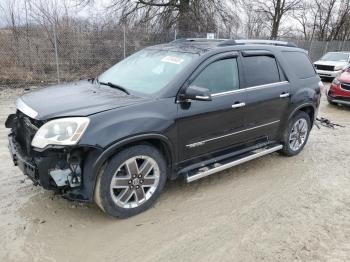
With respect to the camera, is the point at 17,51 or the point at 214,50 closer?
the point at 214,50

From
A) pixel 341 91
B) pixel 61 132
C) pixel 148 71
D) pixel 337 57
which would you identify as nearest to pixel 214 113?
pixel 148 71

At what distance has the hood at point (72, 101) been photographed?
331 centimetres

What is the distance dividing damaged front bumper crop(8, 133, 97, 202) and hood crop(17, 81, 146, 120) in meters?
0.36

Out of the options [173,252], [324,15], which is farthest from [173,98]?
[324,15]

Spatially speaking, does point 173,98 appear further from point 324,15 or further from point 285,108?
point 324,15

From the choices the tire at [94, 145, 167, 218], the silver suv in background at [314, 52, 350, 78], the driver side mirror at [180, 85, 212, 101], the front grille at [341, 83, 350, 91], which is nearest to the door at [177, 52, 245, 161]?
the driver side mirror at [180, 85, 212, 101]

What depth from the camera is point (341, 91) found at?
1034cm

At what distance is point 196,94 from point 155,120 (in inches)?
20.6

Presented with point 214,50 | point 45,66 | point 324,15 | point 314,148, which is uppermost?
point 324,15

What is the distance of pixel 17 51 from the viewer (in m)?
10.5

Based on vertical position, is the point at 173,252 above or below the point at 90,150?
below

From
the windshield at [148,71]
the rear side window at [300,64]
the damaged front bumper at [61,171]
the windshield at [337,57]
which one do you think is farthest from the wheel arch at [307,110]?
the windshield at [337,57]

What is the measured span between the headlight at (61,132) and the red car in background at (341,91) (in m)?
9.14

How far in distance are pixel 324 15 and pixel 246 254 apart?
4063cm
